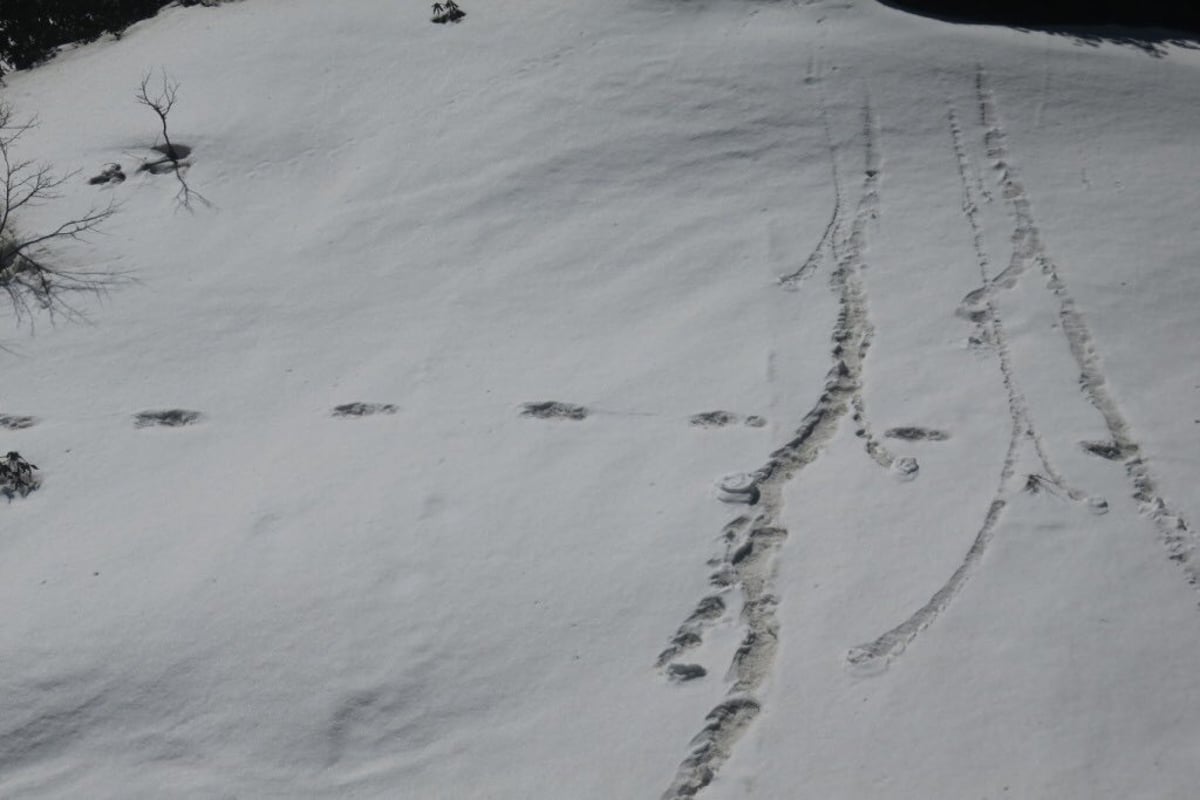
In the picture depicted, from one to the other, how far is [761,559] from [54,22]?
31.6 ft

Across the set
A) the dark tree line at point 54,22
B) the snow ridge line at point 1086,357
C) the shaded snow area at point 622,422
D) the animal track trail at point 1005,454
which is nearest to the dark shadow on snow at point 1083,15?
the shaded snow area at point 622,422

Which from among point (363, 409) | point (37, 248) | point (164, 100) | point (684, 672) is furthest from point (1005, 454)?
point (164, 100)

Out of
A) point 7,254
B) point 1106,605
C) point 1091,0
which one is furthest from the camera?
point 1091,0

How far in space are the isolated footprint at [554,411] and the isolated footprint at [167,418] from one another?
5.82 ft

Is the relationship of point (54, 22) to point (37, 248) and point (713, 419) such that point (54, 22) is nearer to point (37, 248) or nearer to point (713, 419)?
point (37, 248)

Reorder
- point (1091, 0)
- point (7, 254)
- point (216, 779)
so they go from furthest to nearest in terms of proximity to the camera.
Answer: point (1091, 0) < point (7, 254) < point (216, 779)

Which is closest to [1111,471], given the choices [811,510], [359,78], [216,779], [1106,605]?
[1106,605]

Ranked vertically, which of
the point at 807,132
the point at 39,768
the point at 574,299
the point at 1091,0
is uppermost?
the point at 1091,0

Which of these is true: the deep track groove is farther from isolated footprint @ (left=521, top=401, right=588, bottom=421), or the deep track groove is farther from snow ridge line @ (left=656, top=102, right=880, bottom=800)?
isolated footprint @ (left=521, top=401, right=588, bottom=421)

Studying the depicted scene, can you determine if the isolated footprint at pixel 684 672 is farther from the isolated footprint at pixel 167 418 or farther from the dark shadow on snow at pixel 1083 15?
the dark shadow on snow at pixel 1083 15

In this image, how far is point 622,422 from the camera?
5723mm

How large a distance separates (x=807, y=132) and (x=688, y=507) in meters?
3.68

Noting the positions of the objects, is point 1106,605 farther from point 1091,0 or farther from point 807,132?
point 1091,0

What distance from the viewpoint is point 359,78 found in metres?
8.80
